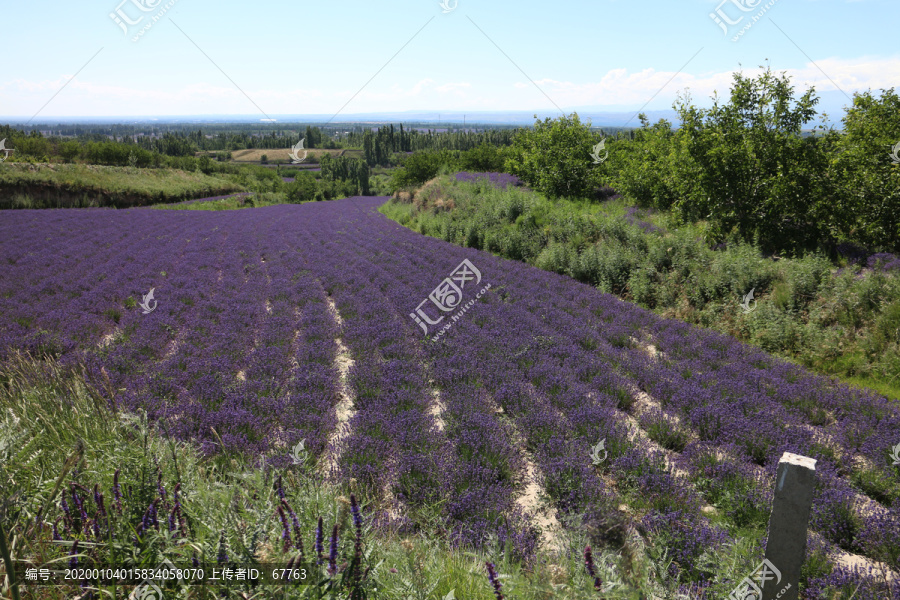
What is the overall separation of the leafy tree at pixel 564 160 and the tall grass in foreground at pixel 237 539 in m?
15.4

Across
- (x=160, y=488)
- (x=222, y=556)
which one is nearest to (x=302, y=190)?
(x=160, y=488)

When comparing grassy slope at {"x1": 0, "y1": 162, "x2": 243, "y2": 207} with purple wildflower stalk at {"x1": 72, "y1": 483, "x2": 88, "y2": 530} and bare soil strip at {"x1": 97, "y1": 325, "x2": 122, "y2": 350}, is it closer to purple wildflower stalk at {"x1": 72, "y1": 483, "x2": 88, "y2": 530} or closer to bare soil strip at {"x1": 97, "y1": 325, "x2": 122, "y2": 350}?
bare soil strip at {"x1": 97, "y1": 325, "x2": 122, "y2": 350}

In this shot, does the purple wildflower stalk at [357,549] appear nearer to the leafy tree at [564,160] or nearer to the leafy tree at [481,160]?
the leafy tree at [564,160]

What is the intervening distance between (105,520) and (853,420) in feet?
20.7

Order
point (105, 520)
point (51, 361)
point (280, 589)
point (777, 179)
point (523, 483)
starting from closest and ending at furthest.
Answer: point (280, 589) < point (105, 520) < point (523, 483) < point (51, 361) < point (777, 179)

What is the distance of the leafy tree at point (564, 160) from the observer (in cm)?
1642

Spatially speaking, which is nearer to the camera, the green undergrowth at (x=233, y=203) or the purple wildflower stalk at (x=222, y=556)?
the purple wildflower stalk at (x=222, y=556)

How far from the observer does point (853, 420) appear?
4.18 m

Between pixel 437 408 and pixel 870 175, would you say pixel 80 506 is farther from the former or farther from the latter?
pixel 870 175

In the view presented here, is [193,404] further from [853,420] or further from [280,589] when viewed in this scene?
[853,420]

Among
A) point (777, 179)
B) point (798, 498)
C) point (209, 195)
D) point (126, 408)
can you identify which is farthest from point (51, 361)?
point (209, 195)

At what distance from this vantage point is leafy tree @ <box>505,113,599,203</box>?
647 inches

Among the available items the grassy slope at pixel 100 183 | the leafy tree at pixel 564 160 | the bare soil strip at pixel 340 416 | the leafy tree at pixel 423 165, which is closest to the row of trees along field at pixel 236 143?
the leafy tree at pixel 423 165

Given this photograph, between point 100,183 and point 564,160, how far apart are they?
→ 34.8 m
